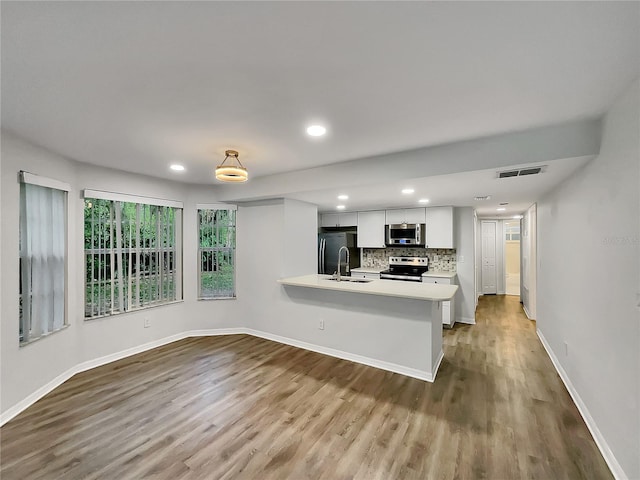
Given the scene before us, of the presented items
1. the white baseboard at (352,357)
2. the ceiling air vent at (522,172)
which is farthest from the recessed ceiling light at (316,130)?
the white baseboard at (352,357)

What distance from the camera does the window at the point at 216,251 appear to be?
15.0 feet

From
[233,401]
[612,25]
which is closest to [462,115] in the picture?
[612,25]

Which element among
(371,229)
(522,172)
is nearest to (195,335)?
(371,229)

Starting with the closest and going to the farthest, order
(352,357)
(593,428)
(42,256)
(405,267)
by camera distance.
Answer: (593,428), (42,256), (352,357), (405,267)

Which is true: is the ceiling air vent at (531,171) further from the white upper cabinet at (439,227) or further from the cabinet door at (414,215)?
the cabinet door at (414,215)

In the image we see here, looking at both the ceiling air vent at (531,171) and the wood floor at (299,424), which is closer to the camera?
the wood floor at (299,424)

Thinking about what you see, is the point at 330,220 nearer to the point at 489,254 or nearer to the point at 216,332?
the point at 216,332

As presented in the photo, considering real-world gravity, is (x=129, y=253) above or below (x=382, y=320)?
above

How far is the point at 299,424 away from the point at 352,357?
4.69 ft

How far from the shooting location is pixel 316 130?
2.29m

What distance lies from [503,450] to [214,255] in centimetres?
422

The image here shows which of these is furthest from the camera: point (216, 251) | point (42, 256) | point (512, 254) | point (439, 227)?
point (512, 254)

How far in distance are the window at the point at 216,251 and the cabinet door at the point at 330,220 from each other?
2404 mm

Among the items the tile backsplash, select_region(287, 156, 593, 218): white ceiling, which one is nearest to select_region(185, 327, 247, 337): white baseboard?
select_region(287, 156, 593, 218): white ceiling
